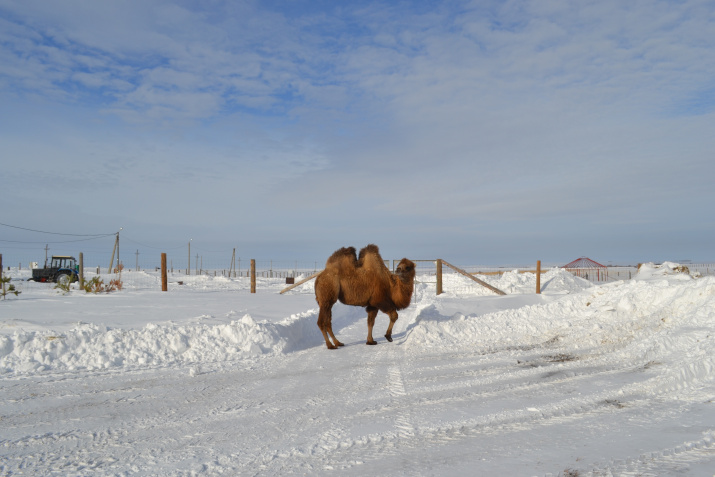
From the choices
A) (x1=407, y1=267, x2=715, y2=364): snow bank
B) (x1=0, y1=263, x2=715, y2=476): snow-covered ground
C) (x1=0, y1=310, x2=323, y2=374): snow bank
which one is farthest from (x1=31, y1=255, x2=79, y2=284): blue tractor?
(x1=407, y1=267, x2=715, y2=364): snow bank

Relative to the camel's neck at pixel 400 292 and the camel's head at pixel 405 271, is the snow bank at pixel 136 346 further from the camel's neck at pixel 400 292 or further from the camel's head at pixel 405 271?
the camel's head at pixel 405 271

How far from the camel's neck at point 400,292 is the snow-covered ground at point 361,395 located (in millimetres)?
675

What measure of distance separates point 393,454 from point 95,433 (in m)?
2.97

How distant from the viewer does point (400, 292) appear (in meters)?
10.9

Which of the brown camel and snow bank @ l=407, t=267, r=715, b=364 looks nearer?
snow bank @ l=407, t=267, r=715, b=364

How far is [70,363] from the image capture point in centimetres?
778

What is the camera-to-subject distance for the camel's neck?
10875mm

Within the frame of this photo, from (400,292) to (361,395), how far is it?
4880 millimetres

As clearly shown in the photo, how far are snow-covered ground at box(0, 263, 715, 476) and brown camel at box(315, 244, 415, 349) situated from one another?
2.27 feet

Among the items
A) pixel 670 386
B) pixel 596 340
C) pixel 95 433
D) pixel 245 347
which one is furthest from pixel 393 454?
pixel 596 340

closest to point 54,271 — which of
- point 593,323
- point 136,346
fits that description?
point 136,346

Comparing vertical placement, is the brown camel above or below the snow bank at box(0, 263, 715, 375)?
above

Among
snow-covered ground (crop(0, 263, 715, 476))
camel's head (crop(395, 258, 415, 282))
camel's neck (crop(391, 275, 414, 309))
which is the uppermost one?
camel's head (crop(395, 258, 415, 282))

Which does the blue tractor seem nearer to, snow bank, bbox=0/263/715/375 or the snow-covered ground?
the snow-covered ground
